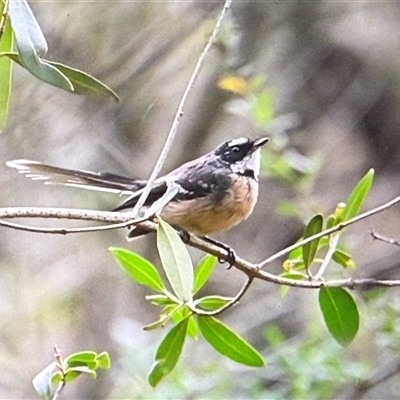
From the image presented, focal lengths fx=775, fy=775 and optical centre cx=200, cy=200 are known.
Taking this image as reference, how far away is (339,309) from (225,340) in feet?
0.71

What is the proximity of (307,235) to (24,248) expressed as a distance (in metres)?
1.64

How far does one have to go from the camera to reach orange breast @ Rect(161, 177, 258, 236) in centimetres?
177

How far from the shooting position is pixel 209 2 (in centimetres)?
246

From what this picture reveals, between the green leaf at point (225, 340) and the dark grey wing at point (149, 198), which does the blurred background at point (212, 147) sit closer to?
the dark grey wing at point (149, 198)

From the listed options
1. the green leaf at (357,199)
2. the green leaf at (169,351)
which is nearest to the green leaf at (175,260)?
the green leaf at (169,351)

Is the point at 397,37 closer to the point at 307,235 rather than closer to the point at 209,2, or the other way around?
the point at 209,2

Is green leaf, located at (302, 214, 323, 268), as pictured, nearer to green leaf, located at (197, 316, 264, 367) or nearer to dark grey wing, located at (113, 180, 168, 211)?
green leaf, located at (197, 316, 264, 367)

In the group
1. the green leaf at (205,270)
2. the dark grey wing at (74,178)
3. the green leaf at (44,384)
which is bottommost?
the dark grey wing at (74,178)

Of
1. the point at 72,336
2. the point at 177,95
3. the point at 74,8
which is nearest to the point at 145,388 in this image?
the point at 72,336

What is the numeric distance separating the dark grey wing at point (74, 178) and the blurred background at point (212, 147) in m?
0.33

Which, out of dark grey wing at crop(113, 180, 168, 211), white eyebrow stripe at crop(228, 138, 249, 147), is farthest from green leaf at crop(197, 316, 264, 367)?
white eyebrow stripe at crop(228, 138, 249, 147)

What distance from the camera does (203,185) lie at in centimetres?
188

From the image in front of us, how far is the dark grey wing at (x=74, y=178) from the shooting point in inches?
61.6

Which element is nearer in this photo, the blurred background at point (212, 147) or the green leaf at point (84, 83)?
the green leaf at point (84, 83)
